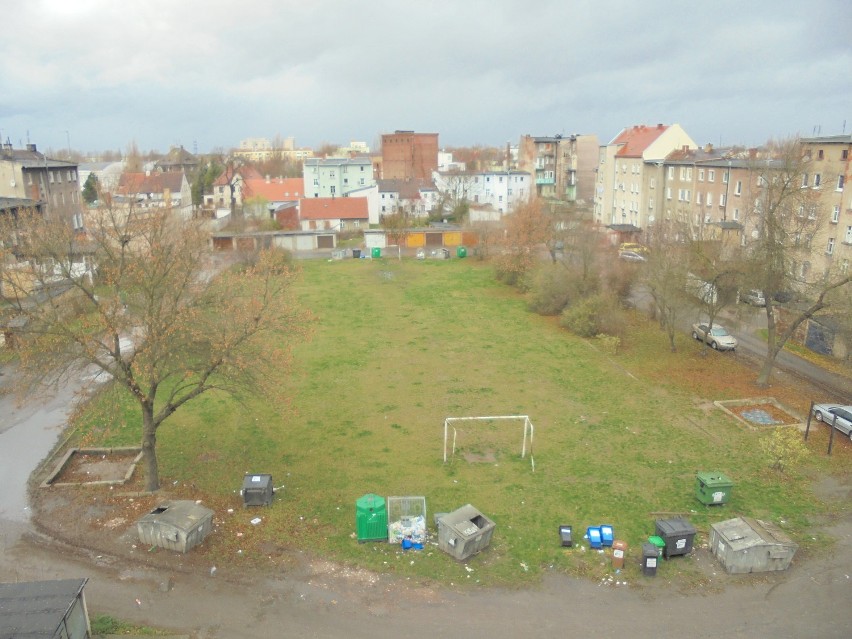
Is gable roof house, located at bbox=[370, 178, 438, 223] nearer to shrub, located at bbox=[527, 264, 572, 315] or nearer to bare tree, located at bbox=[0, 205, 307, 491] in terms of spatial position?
shrub, located at bbox=[527, 264, 572, 315]

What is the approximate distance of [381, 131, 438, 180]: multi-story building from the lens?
10588 cm

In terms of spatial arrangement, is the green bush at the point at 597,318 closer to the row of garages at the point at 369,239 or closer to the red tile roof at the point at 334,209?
the row of garages at the point at 369,239

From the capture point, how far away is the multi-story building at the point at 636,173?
2245 inches

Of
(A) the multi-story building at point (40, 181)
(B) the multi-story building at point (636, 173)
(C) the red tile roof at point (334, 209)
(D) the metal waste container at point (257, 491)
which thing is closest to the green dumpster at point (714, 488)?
(D) the metal waste container at point (257, 491)

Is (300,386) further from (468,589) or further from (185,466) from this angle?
(468,589)

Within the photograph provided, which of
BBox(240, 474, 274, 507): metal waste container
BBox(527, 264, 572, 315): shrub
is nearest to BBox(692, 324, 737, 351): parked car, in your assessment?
BBox(527, 264, 572, 315): shrub

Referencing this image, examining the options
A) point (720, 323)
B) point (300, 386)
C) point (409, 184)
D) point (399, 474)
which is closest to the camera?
point (399, 474)

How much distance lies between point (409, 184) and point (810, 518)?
72.3 meters

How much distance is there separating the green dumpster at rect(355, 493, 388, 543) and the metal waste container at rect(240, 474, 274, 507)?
2.84 m

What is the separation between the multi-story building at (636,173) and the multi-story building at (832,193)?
838 inches

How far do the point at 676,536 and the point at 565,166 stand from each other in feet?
258

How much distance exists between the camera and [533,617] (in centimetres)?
1278

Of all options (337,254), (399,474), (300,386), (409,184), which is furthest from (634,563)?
(409,184)

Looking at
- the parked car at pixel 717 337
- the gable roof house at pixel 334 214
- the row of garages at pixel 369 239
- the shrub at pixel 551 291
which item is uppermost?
the gable roof house at pixel 334 214
